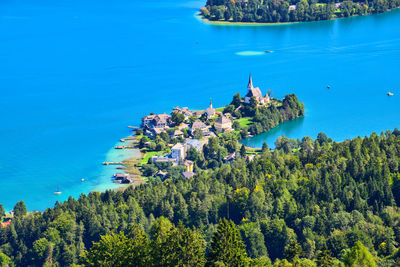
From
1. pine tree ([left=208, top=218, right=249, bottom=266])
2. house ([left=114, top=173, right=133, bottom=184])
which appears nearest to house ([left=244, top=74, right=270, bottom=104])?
house ([left=114, top=173, right=133, bottom=184])

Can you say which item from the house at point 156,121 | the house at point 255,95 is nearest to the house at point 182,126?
the house at point 156,121

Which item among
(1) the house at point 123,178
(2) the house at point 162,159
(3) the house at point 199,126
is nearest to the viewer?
(1) the house at point 123,178

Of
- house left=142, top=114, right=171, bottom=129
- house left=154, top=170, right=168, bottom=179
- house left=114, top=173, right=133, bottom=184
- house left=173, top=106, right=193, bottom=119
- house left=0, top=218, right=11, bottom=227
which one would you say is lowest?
house left=0, top=218, right=11, bottom=227

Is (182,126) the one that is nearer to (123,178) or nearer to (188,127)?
(188,127)

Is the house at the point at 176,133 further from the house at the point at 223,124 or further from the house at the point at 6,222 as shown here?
the house at the point at 6,222

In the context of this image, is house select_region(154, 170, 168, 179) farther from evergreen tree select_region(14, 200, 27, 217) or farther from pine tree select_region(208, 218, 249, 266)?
pine tree select_region(208, 218, 249, 266)

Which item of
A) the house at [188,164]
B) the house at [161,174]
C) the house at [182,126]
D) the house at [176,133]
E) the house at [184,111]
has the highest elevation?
the house at [184,111]

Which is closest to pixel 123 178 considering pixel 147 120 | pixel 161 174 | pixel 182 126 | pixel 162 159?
pixel 161 174
